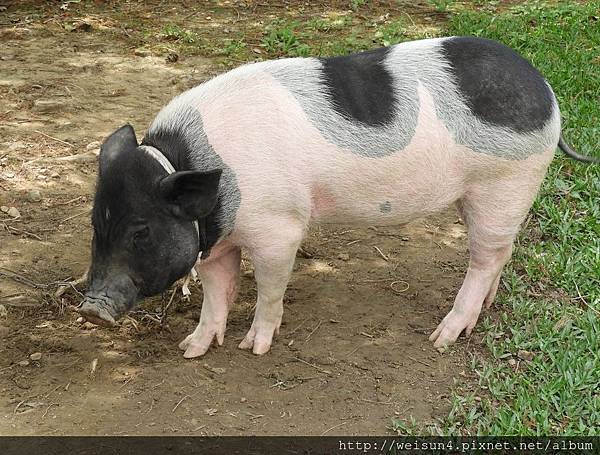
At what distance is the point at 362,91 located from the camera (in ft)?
13.0

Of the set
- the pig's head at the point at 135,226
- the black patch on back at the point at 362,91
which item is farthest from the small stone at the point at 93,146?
the black patch on back at the point at 362,91

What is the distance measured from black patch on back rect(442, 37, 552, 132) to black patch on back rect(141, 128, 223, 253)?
4.20 feet

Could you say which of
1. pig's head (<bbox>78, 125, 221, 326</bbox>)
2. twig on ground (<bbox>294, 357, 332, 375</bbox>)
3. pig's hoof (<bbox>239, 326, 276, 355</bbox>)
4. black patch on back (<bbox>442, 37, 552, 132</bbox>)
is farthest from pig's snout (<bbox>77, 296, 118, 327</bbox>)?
black patch on back (<bbox>442, 37, 552, 132</bbox>)

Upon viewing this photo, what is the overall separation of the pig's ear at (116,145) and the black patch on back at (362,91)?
3.04ft

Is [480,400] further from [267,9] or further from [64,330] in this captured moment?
[267,9]

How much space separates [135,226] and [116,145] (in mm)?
389

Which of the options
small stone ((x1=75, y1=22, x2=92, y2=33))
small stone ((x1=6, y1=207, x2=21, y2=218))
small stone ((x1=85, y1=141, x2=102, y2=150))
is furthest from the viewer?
small stone ((x1=75, y1=22, x2=92, y2=33))

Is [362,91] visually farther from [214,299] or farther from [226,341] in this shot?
[226,341]

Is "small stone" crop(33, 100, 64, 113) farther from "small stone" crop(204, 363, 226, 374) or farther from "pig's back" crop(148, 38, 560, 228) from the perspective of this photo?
"small stone" crop(204, 363, 226, 374)

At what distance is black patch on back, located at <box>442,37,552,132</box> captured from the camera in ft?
13.1

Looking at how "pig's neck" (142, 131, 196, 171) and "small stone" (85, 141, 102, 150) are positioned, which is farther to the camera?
"small stone" (85, 141, 102, 150)

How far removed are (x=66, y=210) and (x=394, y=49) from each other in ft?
7.97

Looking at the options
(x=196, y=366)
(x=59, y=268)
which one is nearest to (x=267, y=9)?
(x=59, y=268)

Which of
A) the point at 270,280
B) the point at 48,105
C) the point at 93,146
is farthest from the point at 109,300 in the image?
the point at 48,105
